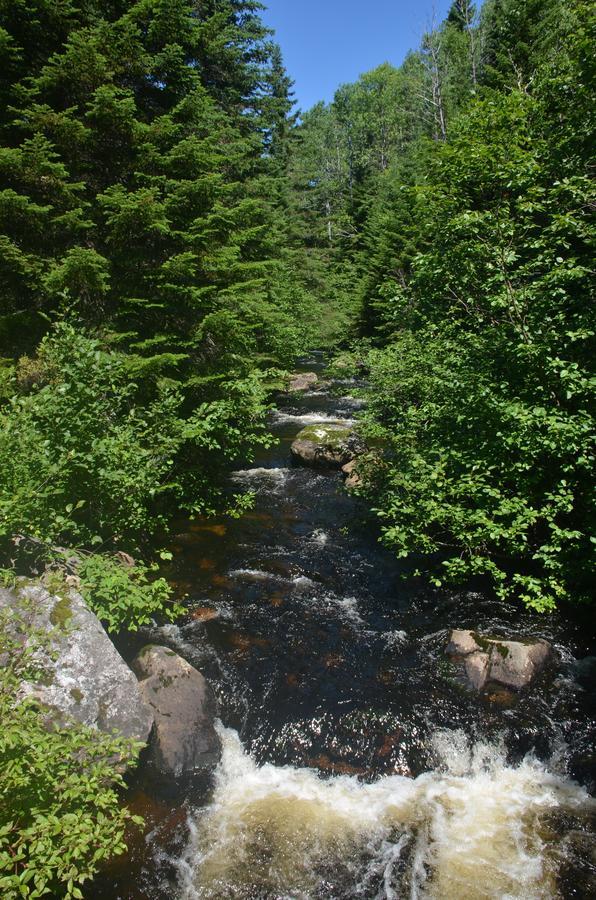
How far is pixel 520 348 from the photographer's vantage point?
6.36 metres

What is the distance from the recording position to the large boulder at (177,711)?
228 inches

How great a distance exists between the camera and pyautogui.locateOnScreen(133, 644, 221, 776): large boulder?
19.0 feet

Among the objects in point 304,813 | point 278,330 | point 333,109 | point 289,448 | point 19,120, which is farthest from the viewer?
point 333,109

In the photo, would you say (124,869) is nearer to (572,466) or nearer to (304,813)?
(304,813)

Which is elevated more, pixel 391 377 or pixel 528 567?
Answer: pixel 391 377

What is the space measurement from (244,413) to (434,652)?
21.0 feet

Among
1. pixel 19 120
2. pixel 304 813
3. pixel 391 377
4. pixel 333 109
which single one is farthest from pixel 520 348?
pixel 333 109

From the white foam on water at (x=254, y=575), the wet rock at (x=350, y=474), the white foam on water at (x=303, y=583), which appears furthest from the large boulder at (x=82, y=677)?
the wet rock at (x=350, y=474)

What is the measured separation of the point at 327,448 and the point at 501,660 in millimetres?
8566

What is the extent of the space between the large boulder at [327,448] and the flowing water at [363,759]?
5357 mm

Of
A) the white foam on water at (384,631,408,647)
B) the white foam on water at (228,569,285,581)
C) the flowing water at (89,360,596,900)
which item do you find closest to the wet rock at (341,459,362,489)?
the flowing water at (89,360,596,900)

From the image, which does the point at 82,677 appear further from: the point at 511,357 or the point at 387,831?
the point at 511,357

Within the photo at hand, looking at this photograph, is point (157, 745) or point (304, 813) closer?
point (304, 813)

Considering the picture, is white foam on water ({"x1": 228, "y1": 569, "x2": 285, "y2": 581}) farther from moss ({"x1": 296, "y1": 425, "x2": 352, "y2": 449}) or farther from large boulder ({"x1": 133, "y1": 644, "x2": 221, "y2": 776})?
moss ({"x1": 296, "y1": 425, "x2": 352, "y2": 449})
